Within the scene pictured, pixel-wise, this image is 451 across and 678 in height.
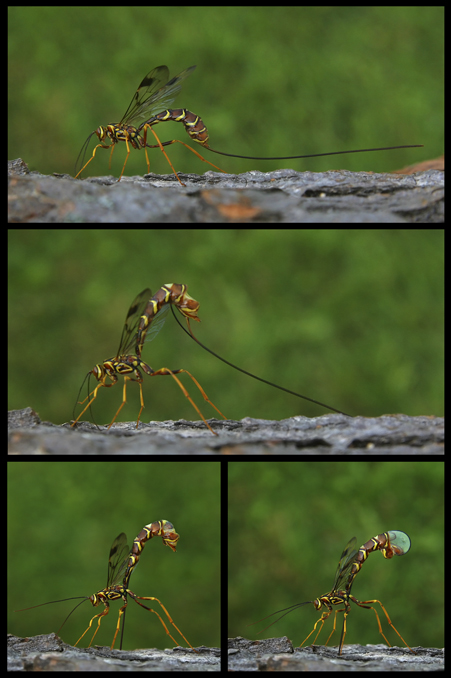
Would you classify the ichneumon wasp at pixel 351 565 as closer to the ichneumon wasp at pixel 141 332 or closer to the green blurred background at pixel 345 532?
the green blurred background at pixel 345 532

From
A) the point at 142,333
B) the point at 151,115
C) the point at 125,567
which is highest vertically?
the point at 151,115

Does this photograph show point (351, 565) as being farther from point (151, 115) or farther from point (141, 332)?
point (151, 115)

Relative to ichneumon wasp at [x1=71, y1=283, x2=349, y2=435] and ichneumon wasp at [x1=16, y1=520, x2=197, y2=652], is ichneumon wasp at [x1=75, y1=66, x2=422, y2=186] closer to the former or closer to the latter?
ichneumon wasp at [x1=71, y1=283, x2=349, y2=435]

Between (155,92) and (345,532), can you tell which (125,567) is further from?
(155,92)

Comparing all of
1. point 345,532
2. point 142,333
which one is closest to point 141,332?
point 142,333

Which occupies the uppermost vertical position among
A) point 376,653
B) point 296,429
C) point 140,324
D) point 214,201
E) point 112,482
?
point 214,201

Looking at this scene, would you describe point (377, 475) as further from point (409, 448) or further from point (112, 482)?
point (112, 482)

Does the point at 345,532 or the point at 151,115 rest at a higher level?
the point at 151,115

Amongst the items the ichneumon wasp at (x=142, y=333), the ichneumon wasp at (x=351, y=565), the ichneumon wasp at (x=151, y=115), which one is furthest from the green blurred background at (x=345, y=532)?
the ichneumon wasp at (x=151, y=115)
